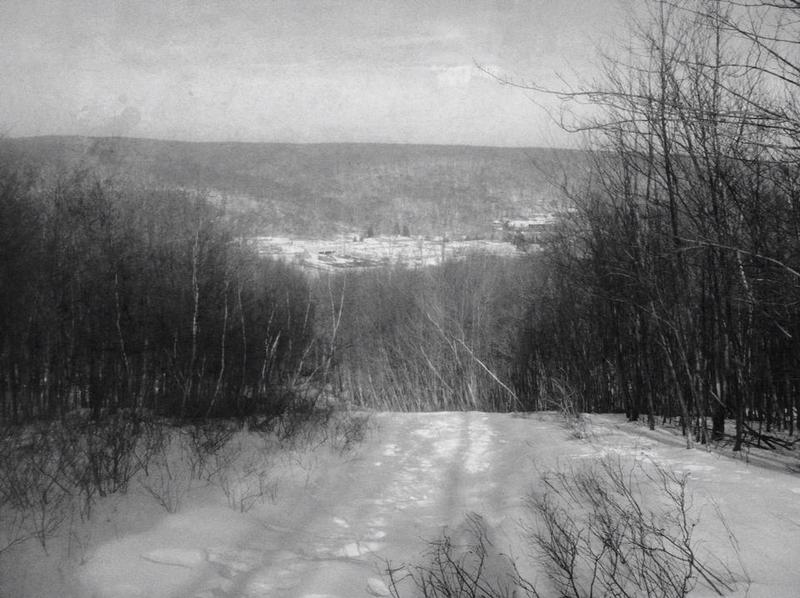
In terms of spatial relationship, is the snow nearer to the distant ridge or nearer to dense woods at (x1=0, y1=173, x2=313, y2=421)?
dense woods at (x1=0, y1=173, x2=313, y2=421)

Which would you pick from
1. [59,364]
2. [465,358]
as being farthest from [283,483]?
[465,358]

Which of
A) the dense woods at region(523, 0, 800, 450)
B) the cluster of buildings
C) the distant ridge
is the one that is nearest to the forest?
the dense woods at region(523, 0, 800, 450)

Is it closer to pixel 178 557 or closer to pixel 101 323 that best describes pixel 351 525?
pixel 178 557

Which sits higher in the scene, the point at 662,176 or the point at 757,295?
the point at 662,176

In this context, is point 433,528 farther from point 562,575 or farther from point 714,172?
point 714,172

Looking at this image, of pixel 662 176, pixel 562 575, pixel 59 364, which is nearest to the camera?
pixel 562 575

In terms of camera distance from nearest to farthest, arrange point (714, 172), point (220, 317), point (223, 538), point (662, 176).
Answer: point (223, 538), point (714, 172), point (662, 176), point (220, 317)

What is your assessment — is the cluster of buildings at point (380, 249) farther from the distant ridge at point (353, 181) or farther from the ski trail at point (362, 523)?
the ski trail at point (362, 523)
